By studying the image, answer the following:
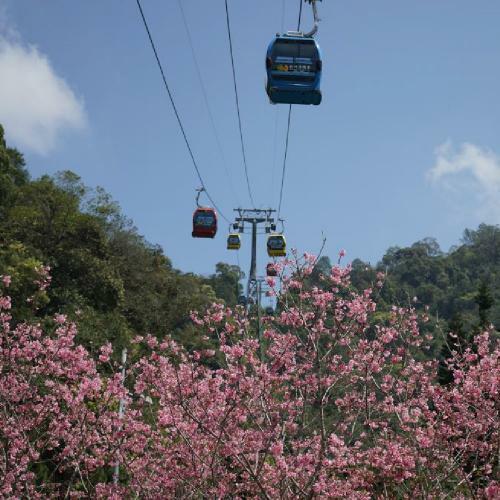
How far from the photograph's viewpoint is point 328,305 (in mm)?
8406

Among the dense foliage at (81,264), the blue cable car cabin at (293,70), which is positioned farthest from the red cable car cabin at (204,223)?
the blue cable car cabin at (293,70)

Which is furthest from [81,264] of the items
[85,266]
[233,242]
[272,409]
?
[272,409]

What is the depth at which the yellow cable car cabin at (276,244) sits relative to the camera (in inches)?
1160

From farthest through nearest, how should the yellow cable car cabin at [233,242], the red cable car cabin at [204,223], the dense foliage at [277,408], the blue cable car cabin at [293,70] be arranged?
1. the yellow cable car cabin at [233,242]
2. the red cable car cabin at [204,223]
3. the blue cable car cabin at [293,70]
4. the dense foliage at [277,408]

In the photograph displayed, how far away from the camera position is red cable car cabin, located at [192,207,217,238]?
23938 millimetres

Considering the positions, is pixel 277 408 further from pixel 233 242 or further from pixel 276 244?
pixel 233 242

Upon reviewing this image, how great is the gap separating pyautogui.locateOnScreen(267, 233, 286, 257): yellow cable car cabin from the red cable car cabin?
5763mm

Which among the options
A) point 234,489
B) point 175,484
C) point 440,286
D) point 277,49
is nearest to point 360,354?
point 234,489

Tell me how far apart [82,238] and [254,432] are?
82.1ft

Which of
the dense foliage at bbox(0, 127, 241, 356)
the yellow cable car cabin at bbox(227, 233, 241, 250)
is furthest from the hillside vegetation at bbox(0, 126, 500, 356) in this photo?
the yellow cable car cabin at bbox(227, 233, 241, 250)

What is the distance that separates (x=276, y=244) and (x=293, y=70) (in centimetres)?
1601

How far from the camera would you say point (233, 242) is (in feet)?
104

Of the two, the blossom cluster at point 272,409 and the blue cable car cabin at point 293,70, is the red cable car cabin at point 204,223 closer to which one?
the blue cable car cabin at point 293,70

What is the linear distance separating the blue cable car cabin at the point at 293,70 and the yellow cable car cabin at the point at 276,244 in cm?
1553
